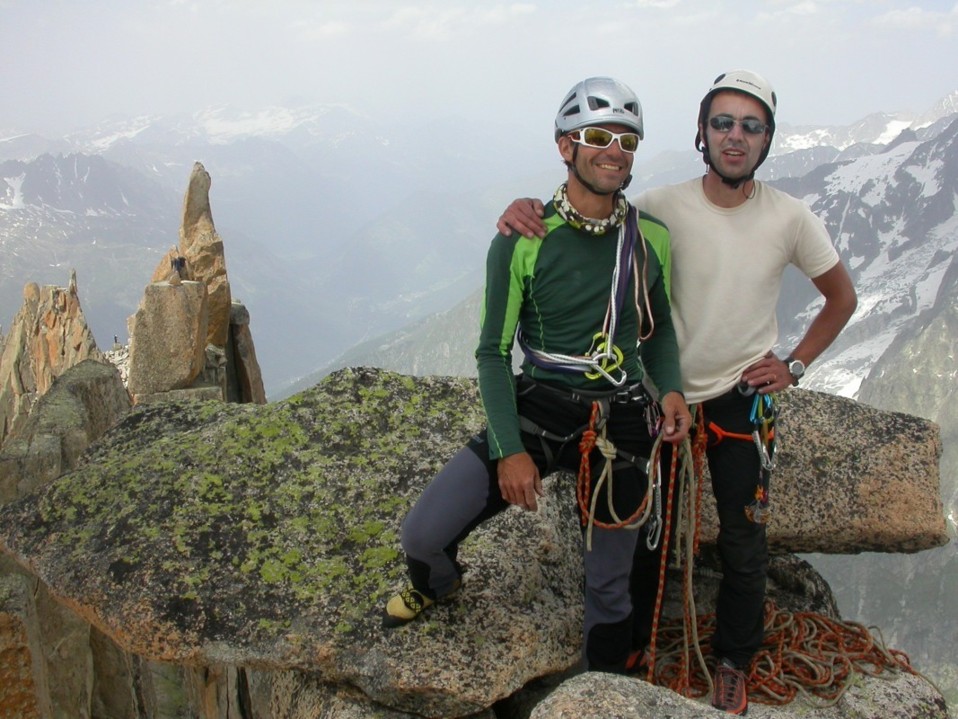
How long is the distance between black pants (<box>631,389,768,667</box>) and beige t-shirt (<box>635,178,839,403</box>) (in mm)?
297

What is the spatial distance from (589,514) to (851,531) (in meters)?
4.29

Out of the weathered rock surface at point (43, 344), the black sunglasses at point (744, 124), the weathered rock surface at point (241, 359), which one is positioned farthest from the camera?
the weathered rock surface at point (241, 359)

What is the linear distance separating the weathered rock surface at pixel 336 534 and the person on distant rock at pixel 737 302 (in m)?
1.54

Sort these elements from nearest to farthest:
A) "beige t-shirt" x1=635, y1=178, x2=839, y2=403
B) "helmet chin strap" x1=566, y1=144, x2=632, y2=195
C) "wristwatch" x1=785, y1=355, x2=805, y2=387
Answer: "helmet chin strap" x1=566, y1=144, x2=632, y2=195 < "beige t-shirt" x1=635, y1=178, x2=839, y2=403 < "wristwatch" x1=785, y1=355, x2=805, y2=387

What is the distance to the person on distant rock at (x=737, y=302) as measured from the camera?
610cm

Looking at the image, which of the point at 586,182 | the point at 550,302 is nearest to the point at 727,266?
the point at 586,182

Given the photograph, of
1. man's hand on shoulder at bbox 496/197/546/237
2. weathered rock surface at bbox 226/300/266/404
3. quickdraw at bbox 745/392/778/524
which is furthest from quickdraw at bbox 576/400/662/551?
weathered rock surface at bbox 226/300/266/404

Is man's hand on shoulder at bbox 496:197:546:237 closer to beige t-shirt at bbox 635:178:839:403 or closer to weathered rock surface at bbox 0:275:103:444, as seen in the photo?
beige t-shirt at bbox 635:178:839:403

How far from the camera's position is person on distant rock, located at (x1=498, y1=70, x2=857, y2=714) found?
6.10m

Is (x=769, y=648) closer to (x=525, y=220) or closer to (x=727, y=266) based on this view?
(x=727, y=266)

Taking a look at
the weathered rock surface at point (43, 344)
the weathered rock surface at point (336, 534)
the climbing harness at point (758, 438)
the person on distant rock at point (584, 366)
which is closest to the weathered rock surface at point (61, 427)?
the weathered rock surface at point (336, 534)

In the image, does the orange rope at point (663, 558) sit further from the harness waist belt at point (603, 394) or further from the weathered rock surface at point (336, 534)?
the weathered rock surface at point (336, 534)

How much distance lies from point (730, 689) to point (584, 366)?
3.08 m

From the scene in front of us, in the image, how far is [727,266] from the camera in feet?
20.5
